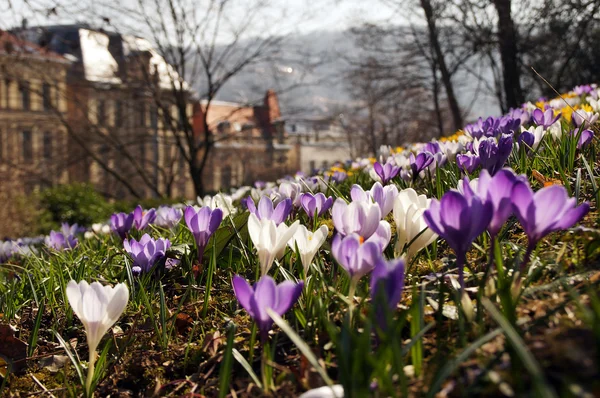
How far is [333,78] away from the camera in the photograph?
59.5 ft

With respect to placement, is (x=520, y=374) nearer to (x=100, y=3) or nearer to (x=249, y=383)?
(x=249, y=383)

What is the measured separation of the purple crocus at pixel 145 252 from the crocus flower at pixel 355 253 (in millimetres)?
914

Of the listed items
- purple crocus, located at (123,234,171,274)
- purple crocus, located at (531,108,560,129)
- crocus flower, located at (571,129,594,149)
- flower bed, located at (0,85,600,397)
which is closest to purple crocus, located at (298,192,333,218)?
flower bed, located at (0,85,600,397)

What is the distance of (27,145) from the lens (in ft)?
119

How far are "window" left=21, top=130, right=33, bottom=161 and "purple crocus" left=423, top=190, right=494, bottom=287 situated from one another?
1339 inches

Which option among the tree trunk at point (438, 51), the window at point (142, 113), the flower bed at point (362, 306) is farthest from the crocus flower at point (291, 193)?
the window at point (142, 113)

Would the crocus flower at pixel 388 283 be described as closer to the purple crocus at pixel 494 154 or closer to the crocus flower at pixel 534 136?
the purple crocus at pixel 494 154

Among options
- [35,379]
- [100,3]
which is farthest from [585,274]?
[100,3]

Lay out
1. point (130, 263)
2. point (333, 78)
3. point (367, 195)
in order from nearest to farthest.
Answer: point (367, 195) < point (130, 263) < point (333, 78)

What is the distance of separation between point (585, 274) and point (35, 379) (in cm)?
129

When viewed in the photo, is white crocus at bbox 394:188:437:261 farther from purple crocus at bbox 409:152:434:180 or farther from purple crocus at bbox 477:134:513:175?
purple crocus at bbox 409:152:434:180

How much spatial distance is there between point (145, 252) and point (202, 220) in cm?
26

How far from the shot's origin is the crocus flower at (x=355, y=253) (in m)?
1.07

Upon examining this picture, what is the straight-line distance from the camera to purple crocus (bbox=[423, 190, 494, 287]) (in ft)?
3.30
